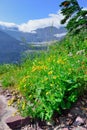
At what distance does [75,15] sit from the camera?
20922mm

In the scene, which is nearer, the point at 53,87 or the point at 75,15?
the point at 53,87

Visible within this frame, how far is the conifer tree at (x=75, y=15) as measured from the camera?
20.5 metres

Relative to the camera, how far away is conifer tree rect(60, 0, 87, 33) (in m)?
20.5

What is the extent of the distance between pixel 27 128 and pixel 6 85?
278cm

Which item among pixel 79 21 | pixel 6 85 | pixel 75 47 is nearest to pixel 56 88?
pixel 6 85

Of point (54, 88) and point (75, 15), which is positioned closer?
point (54, 88)

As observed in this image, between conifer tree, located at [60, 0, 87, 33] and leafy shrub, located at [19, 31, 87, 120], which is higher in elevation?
conifer tree, located at [60, 0, 87, 33]

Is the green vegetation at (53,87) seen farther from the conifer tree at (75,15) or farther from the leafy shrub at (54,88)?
the conifer tree at (75,15)

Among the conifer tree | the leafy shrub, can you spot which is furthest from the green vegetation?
the conifer tree

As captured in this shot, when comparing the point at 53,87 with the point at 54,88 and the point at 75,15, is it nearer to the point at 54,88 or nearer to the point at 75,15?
the point at 54,88

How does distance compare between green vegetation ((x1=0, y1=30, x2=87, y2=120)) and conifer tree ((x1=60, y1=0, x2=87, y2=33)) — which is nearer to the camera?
green vegetation ((x1=0, y1=30, x2=87, y2=120))

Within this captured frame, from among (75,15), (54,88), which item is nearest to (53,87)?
(54,88)

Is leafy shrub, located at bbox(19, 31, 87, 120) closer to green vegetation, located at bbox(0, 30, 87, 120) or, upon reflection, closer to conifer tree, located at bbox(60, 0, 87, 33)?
green vegetation, located at bbox(0, 30, 87, 120)

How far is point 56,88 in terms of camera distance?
5.88 metres
